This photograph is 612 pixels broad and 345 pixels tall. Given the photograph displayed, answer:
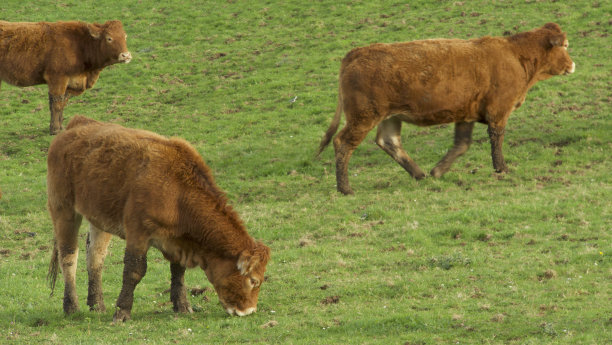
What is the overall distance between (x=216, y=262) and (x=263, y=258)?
567 millimetres

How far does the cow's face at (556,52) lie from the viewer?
17.5 meters

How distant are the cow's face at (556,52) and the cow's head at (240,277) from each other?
1002cm

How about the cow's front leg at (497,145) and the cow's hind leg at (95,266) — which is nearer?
the cow's hind leg at (95,266)

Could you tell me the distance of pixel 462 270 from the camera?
11656 mm

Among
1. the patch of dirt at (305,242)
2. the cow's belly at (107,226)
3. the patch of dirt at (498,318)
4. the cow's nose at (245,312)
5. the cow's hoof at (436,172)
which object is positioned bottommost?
the cow's hoof at (436,172)

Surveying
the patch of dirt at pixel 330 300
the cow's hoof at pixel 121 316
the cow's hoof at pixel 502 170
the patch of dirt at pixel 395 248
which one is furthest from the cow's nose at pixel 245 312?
the cow's hoof at pixel 502 170

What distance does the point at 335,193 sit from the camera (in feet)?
53.7

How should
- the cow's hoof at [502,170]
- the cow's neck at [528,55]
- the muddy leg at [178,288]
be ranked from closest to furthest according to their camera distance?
the muddy leg at [178,288] → the cow's hoof at [502,170] → the cow's neck at [528,55]

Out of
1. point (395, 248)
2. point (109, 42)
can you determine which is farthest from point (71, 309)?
point (109, 42)

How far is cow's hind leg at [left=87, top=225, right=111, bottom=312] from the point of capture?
1082cm

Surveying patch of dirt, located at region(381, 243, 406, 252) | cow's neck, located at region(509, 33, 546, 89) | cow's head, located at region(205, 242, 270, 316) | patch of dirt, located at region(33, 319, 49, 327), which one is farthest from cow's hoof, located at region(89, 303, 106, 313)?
cow's neck, located at region(509, 33, 546, 89)

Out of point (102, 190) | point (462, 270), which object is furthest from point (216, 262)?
point (462, 270)

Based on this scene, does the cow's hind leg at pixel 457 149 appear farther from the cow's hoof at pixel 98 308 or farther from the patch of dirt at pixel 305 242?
the cow's hoof at pixel 98 308

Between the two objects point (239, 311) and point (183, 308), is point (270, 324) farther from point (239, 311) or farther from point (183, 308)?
point (183, 308)
